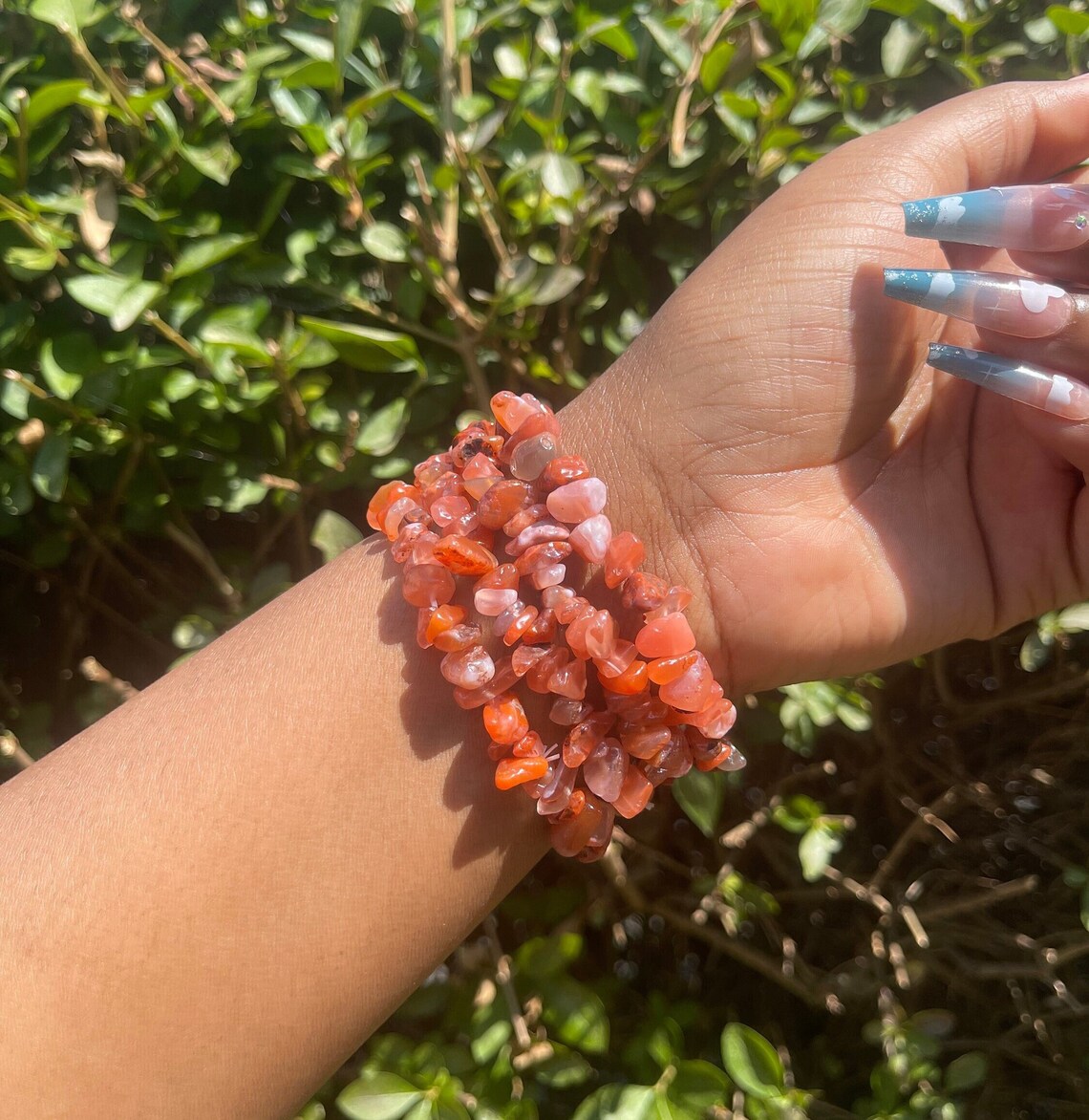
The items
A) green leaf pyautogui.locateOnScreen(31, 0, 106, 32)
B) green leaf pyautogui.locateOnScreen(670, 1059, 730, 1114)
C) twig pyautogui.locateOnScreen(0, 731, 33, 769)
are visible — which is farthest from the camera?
twig pyautogui.locateOnScreen(0, 731, 33, 769)

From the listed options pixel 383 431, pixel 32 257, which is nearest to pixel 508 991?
pixel 383 431

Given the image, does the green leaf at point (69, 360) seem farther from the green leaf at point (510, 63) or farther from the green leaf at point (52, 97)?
the green leaf at point (510, 63)

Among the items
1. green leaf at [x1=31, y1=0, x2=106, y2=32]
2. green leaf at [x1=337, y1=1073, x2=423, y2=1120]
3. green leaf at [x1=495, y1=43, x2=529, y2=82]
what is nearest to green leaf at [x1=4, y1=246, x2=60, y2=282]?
green leaf at [x1=31, y1=0, x2=106, y2=32]

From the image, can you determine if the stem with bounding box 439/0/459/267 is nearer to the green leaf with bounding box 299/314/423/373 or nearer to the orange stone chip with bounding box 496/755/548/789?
the green leaf with bounding box 299/314/423/373

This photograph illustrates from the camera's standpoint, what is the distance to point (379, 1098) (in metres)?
1.00

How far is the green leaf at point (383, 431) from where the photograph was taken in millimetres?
1041

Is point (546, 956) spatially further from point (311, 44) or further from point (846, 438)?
point (311, 44)

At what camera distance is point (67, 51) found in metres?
1.05

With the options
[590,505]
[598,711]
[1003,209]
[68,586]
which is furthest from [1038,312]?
[68,586]

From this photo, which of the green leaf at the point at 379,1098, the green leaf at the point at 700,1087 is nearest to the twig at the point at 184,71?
the green leaf at the point at 379,1098

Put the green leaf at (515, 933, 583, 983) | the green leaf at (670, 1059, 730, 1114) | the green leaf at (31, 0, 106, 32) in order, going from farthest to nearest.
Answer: the green leaf at (515, 933, 583, 983)
the green leaf at (670, 1059, 730, 1114)
the green leaf at (31, 0, 106, 32)

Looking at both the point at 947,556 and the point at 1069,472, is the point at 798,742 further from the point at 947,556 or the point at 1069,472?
the point at 1069,472

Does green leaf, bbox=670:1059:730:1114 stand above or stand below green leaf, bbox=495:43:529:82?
below

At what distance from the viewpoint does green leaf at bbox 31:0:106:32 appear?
917mm
